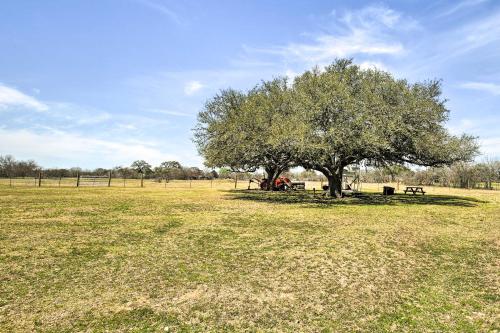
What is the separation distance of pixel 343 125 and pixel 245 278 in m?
19.8

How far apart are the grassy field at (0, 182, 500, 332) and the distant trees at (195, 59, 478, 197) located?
38.4 ft

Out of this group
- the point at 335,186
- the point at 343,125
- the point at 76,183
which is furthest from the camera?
the point at 76,183

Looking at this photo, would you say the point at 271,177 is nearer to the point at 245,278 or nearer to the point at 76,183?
the point at 76,183

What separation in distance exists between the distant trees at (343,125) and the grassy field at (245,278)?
38.4ft

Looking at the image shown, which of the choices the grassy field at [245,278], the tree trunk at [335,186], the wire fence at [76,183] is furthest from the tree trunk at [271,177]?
the grassy field at [245,278]

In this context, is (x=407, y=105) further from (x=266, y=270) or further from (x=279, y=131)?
(x=266, y=270)

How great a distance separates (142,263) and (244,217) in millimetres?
9427

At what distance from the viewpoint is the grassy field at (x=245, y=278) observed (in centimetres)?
586

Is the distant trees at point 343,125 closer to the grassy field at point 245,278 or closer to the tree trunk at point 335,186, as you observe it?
the tree trunk at point 335,186

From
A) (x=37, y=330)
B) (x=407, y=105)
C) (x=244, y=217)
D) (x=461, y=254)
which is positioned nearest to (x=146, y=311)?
(x=37, y=330)

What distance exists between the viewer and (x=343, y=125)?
25.7 m

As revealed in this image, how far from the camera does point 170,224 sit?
15.4 meters

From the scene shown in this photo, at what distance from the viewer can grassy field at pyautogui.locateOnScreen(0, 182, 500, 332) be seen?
19.2 ft

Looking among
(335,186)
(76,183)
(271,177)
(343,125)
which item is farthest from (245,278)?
(76,183)
